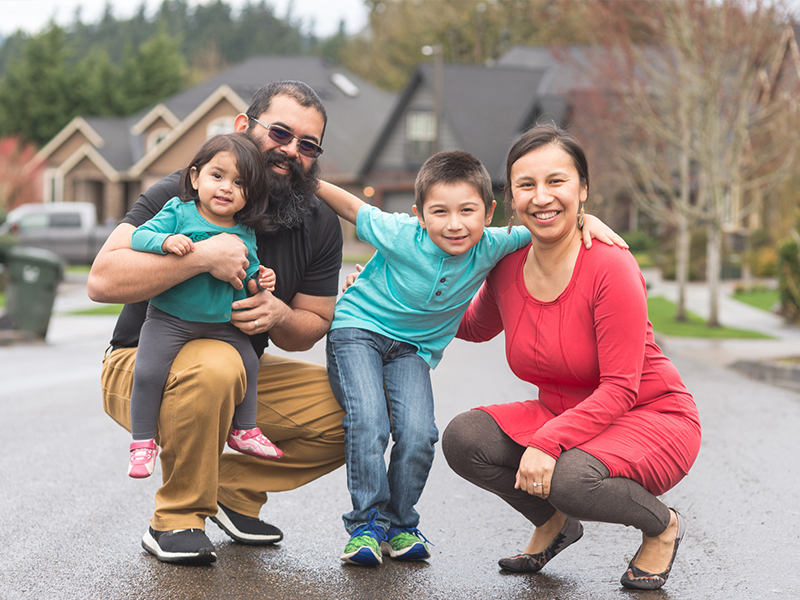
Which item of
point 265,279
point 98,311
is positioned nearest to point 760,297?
point 98,311

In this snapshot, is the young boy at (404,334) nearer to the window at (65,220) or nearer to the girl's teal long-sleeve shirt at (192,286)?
the girl's teal long-sleeve shirt at (192,286)

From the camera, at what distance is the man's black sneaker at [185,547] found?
11.0 feet

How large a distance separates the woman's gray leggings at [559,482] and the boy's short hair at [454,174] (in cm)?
93

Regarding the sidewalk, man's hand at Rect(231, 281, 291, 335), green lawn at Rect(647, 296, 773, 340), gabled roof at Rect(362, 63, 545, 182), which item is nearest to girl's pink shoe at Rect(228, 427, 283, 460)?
man's hand at Rect(231, 281, 291, 335)

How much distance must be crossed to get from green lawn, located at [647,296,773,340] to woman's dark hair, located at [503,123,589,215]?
8.67 meters

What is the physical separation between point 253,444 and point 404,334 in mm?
784

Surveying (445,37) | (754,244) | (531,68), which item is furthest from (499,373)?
(445,37)

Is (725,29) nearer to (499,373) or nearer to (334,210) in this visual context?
(499,373)

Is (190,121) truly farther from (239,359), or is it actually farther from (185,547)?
(185,547)

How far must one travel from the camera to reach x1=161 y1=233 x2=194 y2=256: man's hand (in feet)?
10.7

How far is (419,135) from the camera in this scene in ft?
121

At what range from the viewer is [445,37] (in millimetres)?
52219

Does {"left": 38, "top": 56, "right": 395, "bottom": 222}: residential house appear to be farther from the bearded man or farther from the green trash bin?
the bearded man

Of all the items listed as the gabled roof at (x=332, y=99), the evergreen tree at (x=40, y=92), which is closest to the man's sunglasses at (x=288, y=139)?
the gabled roof at (x=332, y=99)
